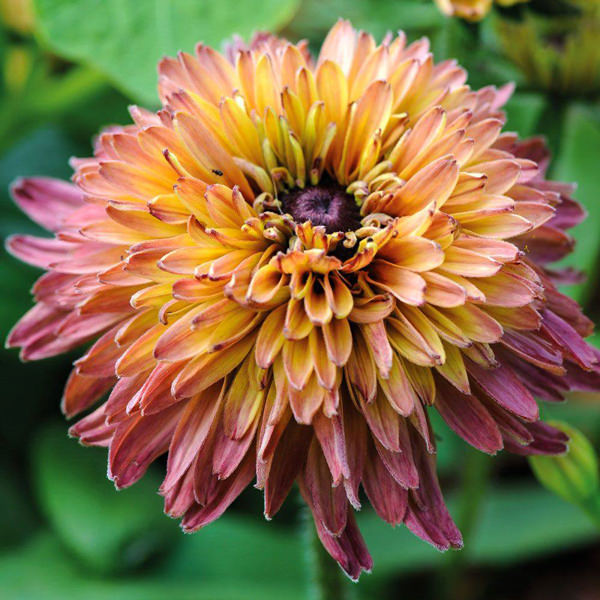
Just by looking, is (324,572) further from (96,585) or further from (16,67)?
(16,67)

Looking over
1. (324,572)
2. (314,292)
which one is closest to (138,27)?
(314,292)

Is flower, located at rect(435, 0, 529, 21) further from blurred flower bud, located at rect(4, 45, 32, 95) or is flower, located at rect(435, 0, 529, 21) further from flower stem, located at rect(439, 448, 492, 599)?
blurred flower bud, located at rect(4, 45, 32, 95)

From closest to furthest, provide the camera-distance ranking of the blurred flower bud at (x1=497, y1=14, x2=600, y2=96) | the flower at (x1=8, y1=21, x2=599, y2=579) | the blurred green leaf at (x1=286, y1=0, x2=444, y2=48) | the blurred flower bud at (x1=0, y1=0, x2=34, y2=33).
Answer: the flower at (x1=8, y1=21, x2=599, y2=579), the blurred flower bud at (x1=497, y1=14, x2=600, y2=96), the blurred green leaf at (x1=286, y1=0, x2=444, y2=48), the blurred flower bud at (x1=0, y1=0, x2=34, y2=33)

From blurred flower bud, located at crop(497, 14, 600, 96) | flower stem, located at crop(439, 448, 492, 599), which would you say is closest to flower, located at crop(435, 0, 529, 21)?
blurred flower bud, located at crop(497, 14, 600, 96)

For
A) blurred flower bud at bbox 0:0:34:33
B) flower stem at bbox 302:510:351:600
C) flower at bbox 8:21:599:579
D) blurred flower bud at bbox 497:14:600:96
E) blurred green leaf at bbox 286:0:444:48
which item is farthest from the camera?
blurred flower bud at bbox 0:0:34:33

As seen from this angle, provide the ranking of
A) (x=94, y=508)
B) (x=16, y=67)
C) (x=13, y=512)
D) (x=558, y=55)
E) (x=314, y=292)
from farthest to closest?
1. (x=16, y=67)
2. (x=13, y=512)
3. (x=94, y=508)
4. (x=558, y=55)
5. (x=314, y=292)

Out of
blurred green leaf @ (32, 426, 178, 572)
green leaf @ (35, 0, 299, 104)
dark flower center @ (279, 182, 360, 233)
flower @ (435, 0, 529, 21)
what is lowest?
blurred green leaf @ (32, 426, 178, 572)
